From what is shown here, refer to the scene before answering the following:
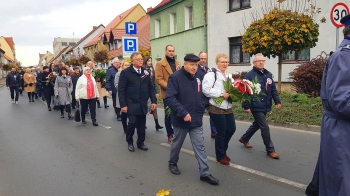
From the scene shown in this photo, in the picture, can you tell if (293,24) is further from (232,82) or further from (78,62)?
(78,62)

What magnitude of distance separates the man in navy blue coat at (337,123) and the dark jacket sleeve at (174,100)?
2.14 metres

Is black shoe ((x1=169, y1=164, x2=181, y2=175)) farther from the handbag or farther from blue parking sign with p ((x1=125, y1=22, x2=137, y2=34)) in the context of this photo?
blue parking sign with p ((x1=125, y1=22, x2=137, y2=34))

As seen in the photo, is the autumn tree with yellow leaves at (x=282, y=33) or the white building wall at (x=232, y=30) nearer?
the autumn tree with yellow leaves at (x=282, y=33)

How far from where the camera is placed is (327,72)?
270 cm

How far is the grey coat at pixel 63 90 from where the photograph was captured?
1130 cm

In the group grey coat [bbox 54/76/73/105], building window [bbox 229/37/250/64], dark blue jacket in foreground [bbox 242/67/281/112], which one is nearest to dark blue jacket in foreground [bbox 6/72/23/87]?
grey coat [bbox 54/76/73/105]

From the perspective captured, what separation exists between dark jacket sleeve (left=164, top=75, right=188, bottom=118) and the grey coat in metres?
7.52

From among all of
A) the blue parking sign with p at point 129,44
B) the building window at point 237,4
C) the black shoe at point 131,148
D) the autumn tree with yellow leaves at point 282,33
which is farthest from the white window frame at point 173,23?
the black shoe at point 131,148

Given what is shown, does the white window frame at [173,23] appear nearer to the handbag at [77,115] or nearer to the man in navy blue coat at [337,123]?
the handbag at [77,115]

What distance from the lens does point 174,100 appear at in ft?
15.3

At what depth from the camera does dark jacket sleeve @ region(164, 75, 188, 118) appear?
4586 millimetres

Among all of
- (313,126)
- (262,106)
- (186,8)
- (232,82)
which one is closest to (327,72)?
(232,82)

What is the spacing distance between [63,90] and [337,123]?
33.4 feet

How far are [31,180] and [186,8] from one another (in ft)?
66.4
